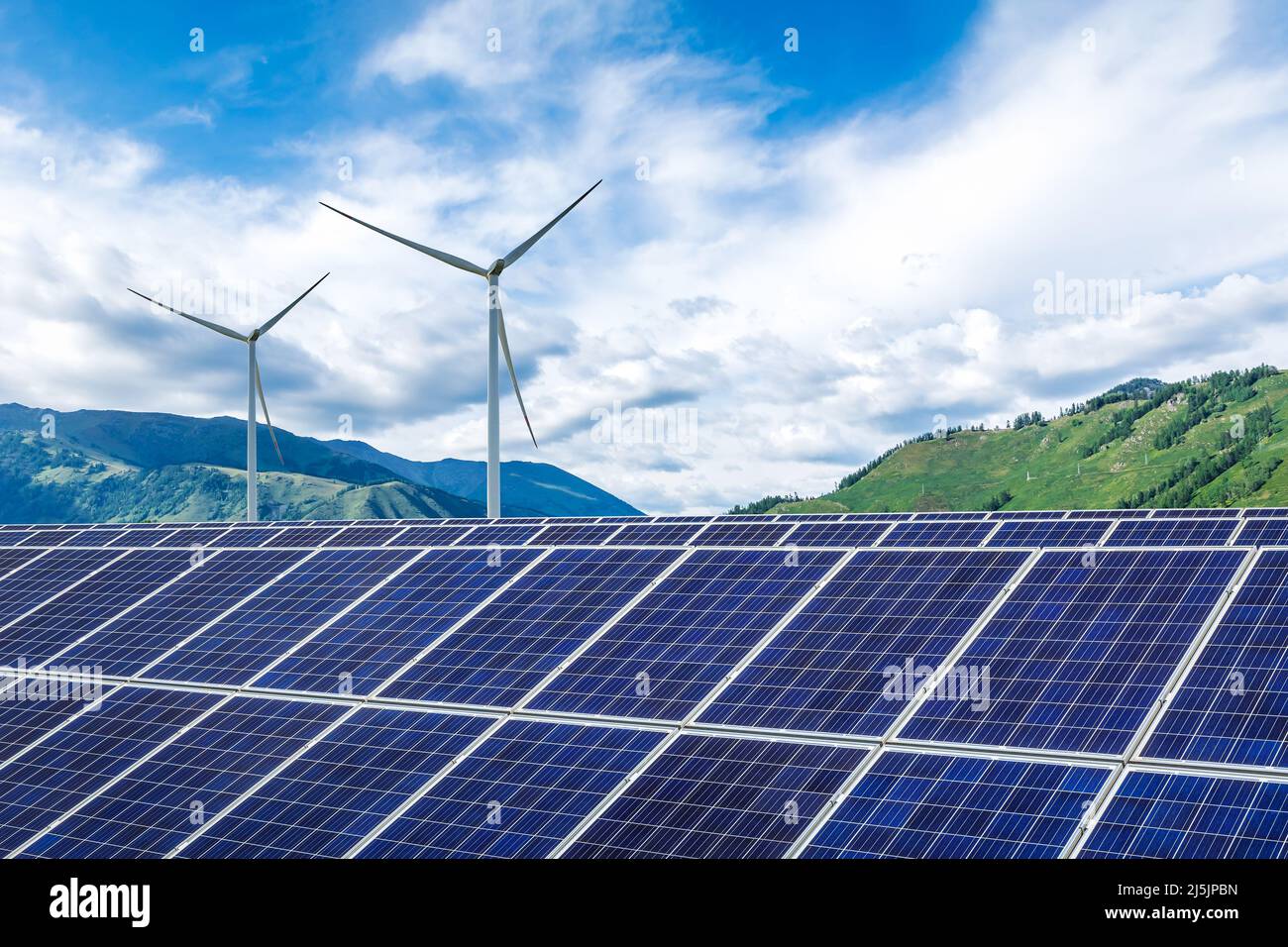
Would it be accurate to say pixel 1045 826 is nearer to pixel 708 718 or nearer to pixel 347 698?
pixel 708 718

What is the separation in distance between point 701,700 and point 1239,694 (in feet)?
40.2

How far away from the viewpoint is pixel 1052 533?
34.8m

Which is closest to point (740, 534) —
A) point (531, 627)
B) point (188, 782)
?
point (531, 627)

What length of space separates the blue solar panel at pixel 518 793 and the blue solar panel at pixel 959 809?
216 inches

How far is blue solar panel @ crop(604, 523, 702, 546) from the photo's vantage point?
39875 mm

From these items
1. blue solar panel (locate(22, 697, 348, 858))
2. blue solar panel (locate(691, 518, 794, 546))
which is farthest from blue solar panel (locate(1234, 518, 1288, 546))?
blue solar panel (locate(22, 697, 348, 858))

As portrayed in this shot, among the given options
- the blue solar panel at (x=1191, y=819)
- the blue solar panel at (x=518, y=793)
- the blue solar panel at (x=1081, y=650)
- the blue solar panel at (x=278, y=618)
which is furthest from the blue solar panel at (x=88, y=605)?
the blue solar panel at (x=1191, y=819)

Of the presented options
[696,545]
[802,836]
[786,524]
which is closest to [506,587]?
[696,545]

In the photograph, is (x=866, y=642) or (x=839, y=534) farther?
Answer: (x=839, y=534)

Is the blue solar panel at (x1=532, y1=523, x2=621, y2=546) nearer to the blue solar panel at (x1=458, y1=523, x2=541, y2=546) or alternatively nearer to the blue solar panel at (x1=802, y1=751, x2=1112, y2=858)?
the blue solar panel at (x1=458, y1=523, x2=541, y2=546)

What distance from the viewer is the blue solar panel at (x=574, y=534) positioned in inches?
1622

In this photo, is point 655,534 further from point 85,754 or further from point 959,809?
point 959,809
